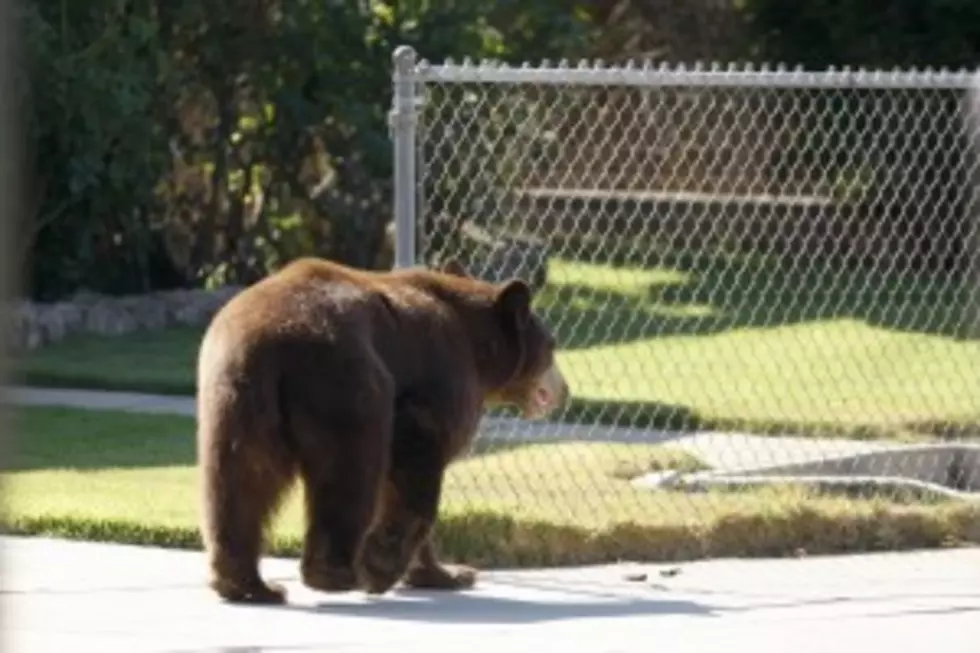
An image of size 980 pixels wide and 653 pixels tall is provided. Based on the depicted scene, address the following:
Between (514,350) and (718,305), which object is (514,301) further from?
(718,305)

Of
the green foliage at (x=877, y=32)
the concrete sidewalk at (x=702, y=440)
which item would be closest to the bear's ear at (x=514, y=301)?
the concrete sidewalk at (x=702, y=440)

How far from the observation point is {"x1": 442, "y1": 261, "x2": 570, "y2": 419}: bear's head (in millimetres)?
8820

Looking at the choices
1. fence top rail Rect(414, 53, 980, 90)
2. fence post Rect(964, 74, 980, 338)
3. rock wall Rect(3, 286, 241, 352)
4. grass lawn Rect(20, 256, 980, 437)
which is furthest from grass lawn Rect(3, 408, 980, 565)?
rock wall Rect(3, 286, 241, 352)

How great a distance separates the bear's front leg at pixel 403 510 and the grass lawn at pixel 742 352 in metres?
4.57

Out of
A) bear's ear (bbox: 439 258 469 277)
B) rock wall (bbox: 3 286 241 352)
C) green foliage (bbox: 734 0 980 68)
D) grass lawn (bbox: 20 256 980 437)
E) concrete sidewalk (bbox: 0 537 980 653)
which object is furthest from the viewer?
green foliage (bbox: 734 0 980 68)

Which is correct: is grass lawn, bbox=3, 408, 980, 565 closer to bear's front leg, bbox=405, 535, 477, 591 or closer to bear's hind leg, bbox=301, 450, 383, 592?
bear's front leg, bbox=405, 535, 477, 591

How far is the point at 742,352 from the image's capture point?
15984 millimetres

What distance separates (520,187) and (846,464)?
21.5 feet

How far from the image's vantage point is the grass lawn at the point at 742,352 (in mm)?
13234

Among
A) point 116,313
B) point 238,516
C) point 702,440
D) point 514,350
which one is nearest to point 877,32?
point 116,313

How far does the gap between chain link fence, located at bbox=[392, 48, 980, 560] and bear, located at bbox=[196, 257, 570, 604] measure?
93 centimetres

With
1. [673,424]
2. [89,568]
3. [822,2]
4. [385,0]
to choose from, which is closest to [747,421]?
[673,424]

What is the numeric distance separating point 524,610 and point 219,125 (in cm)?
1154

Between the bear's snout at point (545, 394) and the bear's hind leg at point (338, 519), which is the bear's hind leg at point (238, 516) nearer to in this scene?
the bear's hind leg at point (338, 519)
